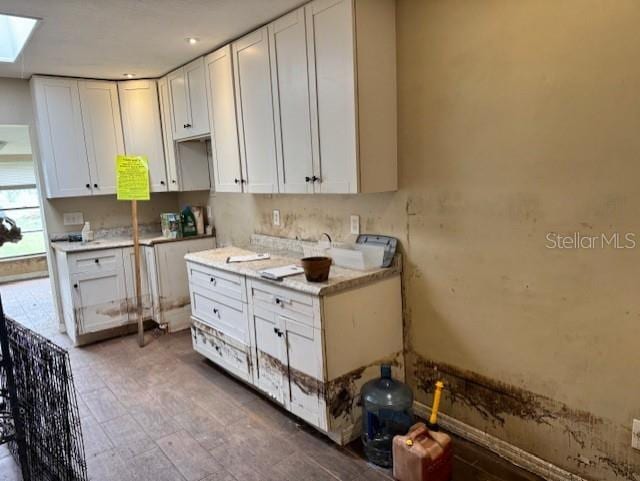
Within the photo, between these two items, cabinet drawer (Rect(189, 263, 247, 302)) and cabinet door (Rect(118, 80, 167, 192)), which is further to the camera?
cabinet door (Rect(118, 80, 167, 192))

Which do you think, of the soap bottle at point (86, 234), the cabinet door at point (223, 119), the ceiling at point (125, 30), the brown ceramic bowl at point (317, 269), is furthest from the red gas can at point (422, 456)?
the soap bottle at point (86, 234)

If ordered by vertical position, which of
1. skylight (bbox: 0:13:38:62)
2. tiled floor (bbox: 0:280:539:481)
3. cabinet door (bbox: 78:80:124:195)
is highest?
skylight (bbox: 0:13:38:62)

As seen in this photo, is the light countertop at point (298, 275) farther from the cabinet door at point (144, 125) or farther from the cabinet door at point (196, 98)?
the cabinet door at point (144, 125)

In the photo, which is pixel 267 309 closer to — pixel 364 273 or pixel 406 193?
pixel 364 273

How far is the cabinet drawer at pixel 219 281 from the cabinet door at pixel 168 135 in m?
1.18

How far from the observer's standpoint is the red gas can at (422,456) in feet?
6.25

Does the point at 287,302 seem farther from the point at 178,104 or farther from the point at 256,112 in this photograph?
the point at 178,104

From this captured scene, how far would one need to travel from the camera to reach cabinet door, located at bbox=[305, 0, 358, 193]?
220 centimetres

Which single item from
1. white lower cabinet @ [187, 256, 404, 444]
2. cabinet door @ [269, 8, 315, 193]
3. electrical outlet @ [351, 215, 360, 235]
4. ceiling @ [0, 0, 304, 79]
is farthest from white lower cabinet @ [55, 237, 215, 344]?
electrical outlet @ [351, 215, 360, 235]

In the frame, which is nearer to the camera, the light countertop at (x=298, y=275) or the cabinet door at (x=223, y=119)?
the light countertop at (x=298, y=275)

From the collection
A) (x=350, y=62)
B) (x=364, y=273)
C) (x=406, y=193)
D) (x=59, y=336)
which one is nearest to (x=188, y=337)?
(x=59, y=336)

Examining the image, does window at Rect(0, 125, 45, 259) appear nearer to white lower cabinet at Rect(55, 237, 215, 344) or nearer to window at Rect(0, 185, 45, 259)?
window at Rect(0, 185, 45, 259)

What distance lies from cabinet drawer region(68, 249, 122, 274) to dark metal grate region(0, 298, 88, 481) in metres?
1.81

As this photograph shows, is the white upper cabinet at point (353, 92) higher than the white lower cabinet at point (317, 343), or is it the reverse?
the white upper cabinet at point (353, 92)
